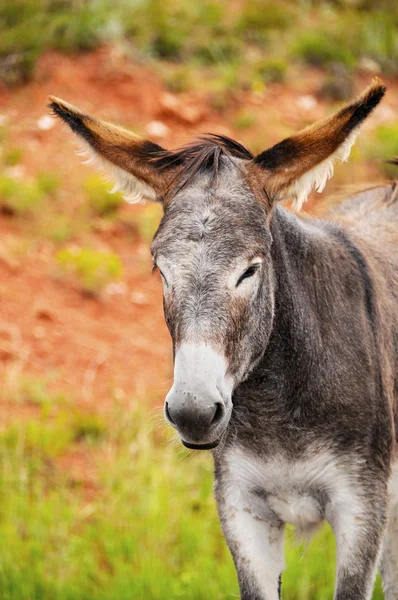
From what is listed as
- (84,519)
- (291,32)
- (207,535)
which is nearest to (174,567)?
(207,535)

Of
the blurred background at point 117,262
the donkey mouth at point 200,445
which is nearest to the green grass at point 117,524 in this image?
the blurred background at point 117,262

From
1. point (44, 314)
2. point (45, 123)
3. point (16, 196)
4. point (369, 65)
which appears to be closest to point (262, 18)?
point (369, 65)

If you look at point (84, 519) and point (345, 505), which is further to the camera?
point (84, 519)

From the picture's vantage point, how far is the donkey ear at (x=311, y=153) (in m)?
3.12

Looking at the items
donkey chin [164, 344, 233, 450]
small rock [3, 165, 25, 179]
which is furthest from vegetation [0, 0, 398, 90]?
donkey chin [164, 344, 233, 450]

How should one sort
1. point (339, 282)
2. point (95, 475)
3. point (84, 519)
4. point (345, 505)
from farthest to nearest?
point (95, 475), point (84, 519), point (339, 282), point (345, 505)

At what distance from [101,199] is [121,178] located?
4.64m

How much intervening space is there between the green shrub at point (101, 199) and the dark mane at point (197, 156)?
449 centimetres

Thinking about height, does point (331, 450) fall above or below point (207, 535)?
above

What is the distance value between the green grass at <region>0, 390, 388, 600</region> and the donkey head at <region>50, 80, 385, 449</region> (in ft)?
4.64

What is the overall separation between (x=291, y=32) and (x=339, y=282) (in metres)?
7.57

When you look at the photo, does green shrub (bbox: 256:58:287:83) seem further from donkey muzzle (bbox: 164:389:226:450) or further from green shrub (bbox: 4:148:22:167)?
donkey muzzle (bbox: 164:389:226:450)

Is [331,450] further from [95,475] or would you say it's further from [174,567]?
[95,475]

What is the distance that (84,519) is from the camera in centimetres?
518
